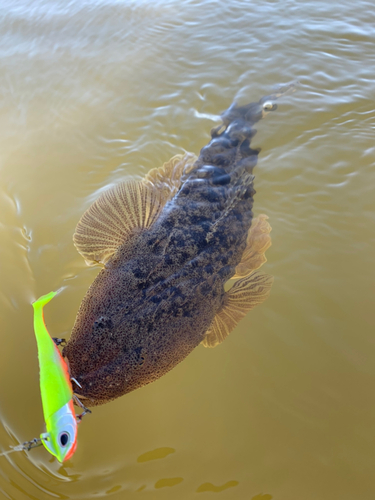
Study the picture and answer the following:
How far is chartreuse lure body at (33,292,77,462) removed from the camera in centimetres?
157

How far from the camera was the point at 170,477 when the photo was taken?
7.18 ft

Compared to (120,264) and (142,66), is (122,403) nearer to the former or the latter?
(120,264)

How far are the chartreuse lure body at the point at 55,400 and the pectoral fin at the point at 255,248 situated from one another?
1.48 m

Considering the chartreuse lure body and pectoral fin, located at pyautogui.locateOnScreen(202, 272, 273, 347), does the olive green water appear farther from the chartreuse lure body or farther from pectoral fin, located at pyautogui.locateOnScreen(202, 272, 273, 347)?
the chartreuse lure body

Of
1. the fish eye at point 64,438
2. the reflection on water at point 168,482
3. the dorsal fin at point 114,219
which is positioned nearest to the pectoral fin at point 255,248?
the dorsal fin at point 114,219

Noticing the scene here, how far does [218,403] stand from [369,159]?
2762 millimetres

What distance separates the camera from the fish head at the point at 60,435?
5.12 feet

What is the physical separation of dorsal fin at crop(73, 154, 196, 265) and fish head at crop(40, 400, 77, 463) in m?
1.15

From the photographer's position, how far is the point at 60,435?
1.57 metres

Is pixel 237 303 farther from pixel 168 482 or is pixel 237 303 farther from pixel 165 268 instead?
pixel 168 482

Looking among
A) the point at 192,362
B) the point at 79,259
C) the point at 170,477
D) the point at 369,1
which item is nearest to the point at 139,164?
the point at 79,259

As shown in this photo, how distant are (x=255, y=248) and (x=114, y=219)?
1.13 m

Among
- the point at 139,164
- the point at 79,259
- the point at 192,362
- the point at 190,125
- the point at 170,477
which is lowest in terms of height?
the point at 170,477

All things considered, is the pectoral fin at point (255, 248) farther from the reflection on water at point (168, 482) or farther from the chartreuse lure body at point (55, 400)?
the chartreuse lure body at point (55, 400)
